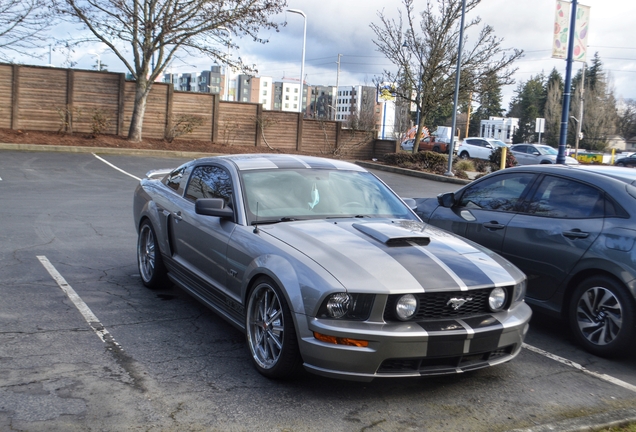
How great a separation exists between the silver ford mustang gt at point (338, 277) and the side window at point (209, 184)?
0.06 feet

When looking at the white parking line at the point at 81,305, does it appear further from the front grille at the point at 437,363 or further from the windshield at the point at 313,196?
the front grille at the point at 437,363

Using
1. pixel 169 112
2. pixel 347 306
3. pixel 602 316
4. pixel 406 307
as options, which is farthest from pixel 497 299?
pixel 169 112

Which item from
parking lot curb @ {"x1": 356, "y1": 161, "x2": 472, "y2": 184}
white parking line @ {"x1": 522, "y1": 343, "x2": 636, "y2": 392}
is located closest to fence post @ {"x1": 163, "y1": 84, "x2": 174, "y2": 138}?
parking lot curb @ {"x1": 356, "y1": 161, "x2": 472, "y2": 184}

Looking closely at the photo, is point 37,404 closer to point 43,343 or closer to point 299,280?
point 43,343

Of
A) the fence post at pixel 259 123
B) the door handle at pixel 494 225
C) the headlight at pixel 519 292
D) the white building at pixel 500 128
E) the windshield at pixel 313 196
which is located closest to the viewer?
the headlight at pixel 519 292

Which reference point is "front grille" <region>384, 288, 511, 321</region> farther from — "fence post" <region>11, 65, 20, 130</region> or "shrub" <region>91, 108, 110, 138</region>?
"fence post" <region>11, 65, 20, 130</region>

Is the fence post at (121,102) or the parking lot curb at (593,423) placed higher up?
the fence post at (121,102)

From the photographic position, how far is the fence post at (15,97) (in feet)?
Answer: 83.0

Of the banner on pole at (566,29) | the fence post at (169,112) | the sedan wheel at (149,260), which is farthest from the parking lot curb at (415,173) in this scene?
the sedan wheel at (149,260)

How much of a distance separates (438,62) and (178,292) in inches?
888

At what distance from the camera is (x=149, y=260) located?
22.5 feet

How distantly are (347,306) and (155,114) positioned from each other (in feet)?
84.1

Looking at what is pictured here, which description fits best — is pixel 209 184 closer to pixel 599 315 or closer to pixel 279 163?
pixel 279 163

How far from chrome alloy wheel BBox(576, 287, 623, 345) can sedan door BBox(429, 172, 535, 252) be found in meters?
1.04
